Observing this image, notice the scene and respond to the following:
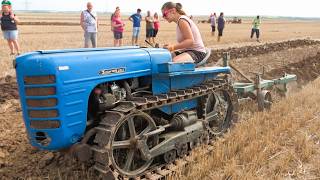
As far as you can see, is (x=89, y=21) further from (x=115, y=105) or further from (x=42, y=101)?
(x=42, y=101)

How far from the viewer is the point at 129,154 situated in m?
4.57

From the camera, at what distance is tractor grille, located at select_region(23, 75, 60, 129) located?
3.89m

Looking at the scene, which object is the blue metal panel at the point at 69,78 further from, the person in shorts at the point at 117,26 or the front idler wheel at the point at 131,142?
the person in shorts at the point at 117,26

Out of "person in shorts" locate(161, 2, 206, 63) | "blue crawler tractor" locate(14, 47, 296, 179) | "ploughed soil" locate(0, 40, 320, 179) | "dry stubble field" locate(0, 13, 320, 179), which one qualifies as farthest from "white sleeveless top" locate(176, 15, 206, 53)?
"ploughed soil" locate(0, 40, 320, 179)

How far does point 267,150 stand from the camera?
18.2 ft

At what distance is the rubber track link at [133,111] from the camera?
409cm

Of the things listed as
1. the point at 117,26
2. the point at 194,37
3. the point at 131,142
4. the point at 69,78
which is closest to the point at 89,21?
the point at 117,26

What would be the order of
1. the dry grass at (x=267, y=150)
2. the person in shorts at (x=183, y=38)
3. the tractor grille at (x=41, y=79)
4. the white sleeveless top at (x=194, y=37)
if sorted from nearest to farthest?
the tractor grille at (x=41, y=79), the dry grass at (x=267, y=150), the person in shorts at (x=183, y=38), the white sleeveless top at (x=194, y=37)

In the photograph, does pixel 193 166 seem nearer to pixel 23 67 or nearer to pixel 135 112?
pixel 135 112

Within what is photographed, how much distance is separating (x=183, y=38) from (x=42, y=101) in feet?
7.95

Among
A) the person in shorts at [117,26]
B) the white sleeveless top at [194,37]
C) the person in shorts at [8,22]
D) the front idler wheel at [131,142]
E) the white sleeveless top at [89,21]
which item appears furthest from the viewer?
the person in shorts at [117,26]

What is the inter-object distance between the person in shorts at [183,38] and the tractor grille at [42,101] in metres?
2.06

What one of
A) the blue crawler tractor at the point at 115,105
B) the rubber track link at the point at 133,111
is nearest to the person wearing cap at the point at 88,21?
the blue crawler tractor at the point at 115,105

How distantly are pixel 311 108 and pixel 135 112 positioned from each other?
4.92 metres
